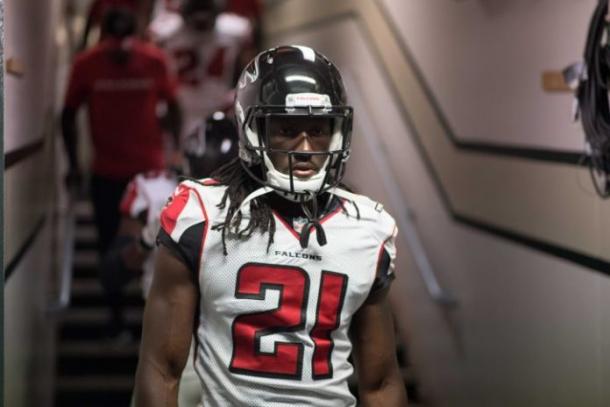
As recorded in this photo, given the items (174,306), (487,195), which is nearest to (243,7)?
(487,195)

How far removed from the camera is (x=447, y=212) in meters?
4.65

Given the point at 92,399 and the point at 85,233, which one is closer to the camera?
the point at 92,399

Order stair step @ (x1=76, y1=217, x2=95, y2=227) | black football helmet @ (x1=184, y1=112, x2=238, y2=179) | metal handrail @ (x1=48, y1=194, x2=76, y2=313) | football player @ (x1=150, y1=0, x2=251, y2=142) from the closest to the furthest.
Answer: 1. black football helmet @ (x1=184, y1=112, x2=238, y2=179)
2. metal handrail @ (x1=48, y1=194, x2=76, y2=313)
3. football player @ (x1=150, y1=0, x2=251, y2=142)
4. stair step @ (x1=76, y1=217, x2=95, y2=227)

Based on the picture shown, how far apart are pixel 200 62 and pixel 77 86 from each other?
1250 millimetres

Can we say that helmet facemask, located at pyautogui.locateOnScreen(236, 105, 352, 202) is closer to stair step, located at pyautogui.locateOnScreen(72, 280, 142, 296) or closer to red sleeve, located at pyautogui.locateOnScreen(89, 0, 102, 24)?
stair step, located at pyautogui.locateOnScreen(72, 280, 142, 296)

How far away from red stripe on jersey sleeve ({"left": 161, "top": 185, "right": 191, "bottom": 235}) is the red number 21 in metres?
0.16

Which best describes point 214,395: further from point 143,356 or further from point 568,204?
point 568,204

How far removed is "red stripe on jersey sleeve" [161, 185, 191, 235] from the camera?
2.02 metres

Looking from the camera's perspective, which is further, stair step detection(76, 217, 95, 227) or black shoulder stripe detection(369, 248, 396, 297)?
stair step detection(76, 217, 95, 227)

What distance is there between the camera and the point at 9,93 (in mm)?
3062

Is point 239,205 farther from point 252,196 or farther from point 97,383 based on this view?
point 97,383

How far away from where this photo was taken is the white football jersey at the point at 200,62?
6.09 m

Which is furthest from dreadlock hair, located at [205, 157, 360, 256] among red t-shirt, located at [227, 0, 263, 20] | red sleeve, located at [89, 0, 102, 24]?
red t-shirt, located at [227, 0, 263, 20]

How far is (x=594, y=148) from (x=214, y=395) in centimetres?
155
